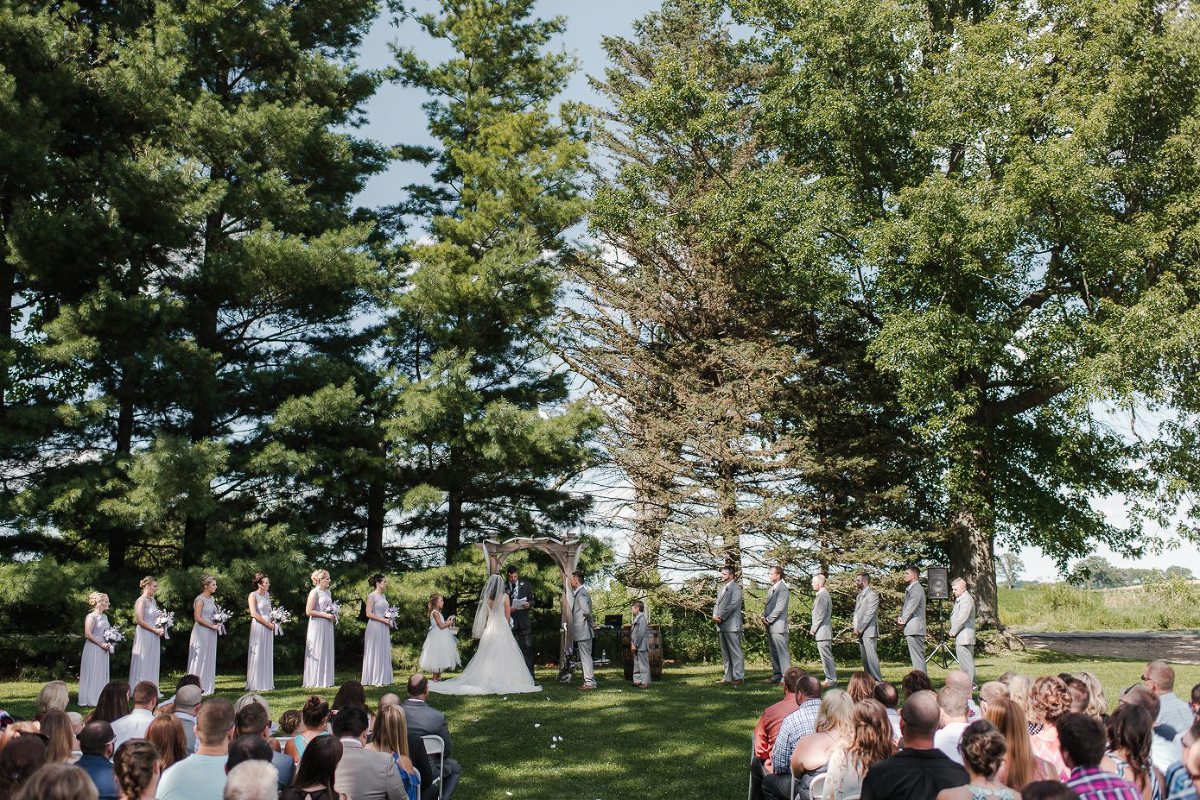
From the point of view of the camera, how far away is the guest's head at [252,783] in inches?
149

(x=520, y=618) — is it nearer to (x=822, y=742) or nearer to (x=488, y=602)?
(x=488, y=602)

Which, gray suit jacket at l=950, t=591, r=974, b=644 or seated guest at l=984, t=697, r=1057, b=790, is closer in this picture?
seated guest at l=984, t=697, r=1057, b=790

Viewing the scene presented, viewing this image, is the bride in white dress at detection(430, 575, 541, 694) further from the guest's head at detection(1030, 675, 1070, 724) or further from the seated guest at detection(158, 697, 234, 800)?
the guest's head at detection(1030, 675, 1070, 724)

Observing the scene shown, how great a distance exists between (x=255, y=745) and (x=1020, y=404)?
1986 cm

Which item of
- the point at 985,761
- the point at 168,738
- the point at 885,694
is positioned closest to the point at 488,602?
the point at 885,694

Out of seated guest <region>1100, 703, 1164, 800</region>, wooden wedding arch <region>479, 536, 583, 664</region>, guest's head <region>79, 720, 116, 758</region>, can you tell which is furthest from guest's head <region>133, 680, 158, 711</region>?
wooden wedding arch <region>479, 536, 583, 664</region>

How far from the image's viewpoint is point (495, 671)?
14977mm

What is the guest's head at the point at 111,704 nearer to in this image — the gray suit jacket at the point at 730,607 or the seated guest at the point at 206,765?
the seated guest at the point at 206,765

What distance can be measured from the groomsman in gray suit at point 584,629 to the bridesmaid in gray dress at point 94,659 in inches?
268

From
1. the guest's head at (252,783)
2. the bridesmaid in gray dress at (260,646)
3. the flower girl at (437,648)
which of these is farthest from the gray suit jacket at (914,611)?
the guest's head at (252,783)

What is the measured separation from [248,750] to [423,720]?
2.32 meters

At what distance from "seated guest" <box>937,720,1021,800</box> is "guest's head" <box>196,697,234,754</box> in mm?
3435

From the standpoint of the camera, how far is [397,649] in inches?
766

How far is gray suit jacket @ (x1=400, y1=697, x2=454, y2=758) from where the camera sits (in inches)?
262
